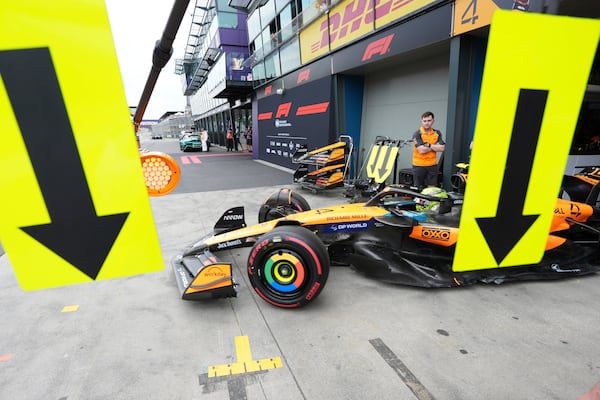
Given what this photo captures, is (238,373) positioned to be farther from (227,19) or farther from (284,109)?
(227,19)

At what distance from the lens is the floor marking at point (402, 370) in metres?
1.67

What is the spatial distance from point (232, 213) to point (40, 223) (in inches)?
116

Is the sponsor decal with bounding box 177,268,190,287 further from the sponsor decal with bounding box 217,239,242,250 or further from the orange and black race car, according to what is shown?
the sponsor decal with bounding box 217,239,242,250

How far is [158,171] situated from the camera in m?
1.08

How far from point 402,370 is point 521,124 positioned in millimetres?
1669

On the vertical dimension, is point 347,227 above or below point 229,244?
above

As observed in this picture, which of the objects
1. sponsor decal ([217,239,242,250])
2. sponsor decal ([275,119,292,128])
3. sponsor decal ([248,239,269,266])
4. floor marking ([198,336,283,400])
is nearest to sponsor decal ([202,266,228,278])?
sponsor decal ([248,239,269,266])

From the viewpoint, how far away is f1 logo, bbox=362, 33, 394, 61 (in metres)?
5.92

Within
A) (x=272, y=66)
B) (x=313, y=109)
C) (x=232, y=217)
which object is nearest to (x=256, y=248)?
(x=232, y=217)

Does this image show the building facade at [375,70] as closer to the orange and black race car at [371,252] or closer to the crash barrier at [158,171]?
the crash barrier at [158,171]

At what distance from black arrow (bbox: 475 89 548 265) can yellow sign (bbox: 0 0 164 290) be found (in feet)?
2.68

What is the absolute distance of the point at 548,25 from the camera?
0.65 meters

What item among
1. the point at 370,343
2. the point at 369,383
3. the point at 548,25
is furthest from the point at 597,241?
the point at 548,25

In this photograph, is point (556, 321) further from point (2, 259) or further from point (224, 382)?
point (2, 259)
